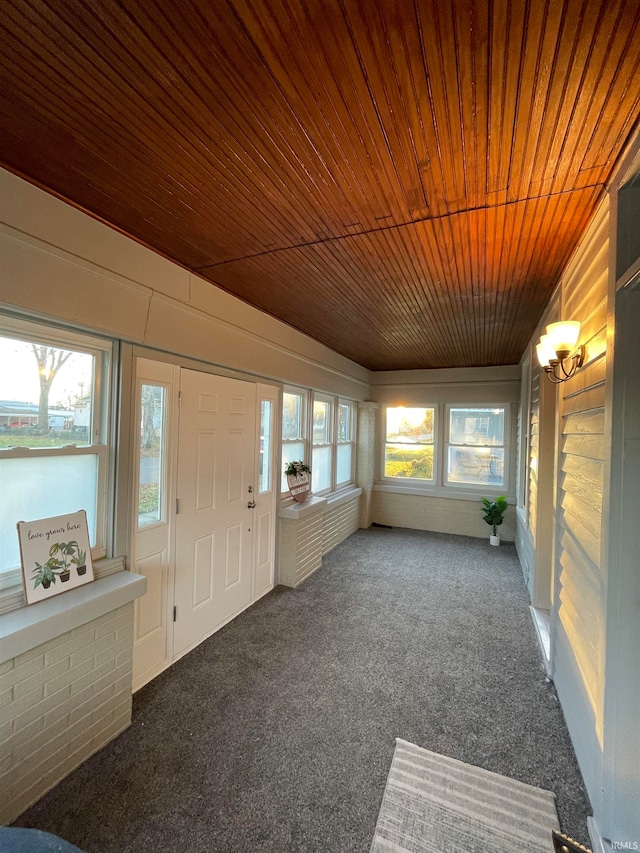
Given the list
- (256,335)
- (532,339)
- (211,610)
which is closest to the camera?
(211,610)

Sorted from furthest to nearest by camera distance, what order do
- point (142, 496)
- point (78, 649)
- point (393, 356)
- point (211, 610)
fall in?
1. point (393, 356)
2. point (211, 610)
3. point (142, 496)
4. point (78, 649)

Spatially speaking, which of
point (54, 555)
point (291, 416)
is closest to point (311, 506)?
point (291, 416)

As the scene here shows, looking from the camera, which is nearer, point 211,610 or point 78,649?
point 78,649

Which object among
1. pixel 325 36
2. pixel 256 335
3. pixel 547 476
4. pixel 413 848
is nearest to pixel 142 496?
pixel 256 335

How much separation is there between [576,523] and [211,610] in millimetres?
2604

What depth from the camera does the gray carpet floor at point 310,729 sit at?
144 centimetres

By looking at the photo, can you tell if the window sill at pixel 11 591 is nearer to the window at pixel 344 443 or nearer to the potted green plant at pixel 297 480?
the potted green plant at pixel 297 480

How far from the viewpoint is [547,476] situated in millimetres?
3088

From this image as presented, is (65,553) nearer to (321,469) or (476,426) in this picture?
(321,469)

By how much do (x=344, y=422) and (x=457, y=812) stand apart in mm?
4527

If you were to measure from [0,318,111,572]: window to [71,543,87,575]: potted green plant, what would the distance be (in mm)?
130

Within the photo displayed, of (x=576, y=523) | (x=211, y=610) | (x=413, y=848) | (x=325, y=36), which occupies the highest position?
(x=325, y=36)

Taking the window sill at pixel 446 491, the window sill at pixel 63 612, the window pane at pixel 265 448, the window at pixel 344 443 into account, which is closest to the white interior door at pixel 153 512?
the window sill at pixel 63 612

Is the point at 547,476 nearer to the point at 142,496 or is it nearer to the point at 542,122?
the point at 542,122
